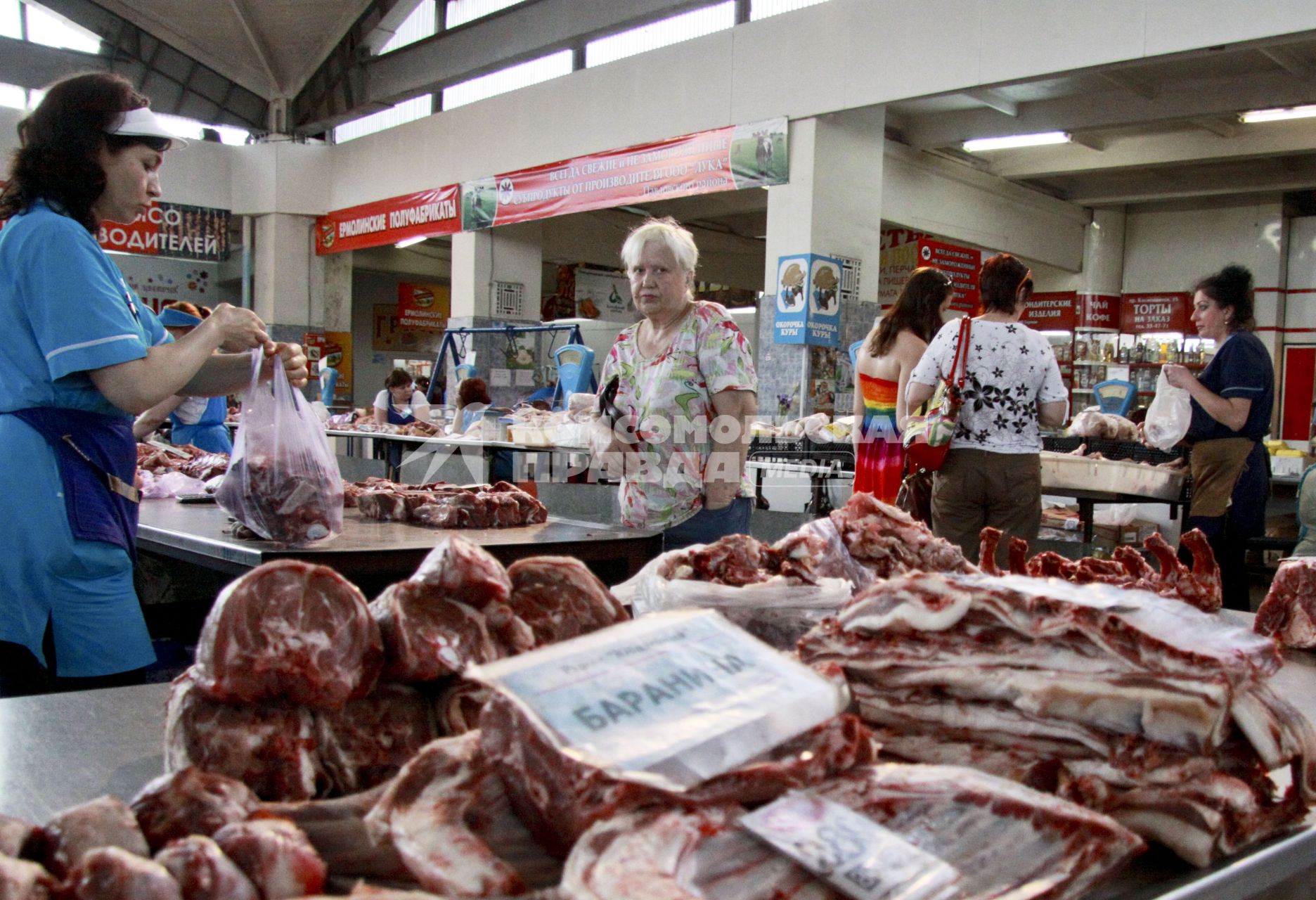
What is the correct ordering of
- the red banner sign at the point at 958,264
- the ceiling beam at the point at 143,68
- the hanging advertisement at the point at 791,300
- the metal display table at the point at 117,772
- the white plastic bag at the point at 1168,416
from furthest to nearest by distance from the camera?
1. the ceiling beam at the point at 143,68
2. the red banner sign at the point at 958,264
3. the hanging advertisement at the point at 791,300
4. the white plastic bag at the point at 1168,416
5. the metal display table at the point at 117,772

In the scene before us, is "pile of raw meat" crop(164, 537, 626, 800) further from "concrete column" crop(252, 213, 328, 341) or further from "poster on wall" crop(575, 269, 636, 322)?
"concrete column" crop(252, 213, 328, 341)

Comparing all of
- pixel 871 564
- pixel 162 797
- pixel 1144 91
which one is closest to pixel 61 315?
pixel 162 797

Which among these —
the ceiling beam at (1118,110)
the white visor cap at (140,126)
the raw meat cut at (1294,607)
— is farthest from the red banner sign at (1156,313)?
the white visor cap at (140,126)

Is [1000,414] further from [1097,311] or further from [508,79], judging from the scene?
[1097,311]

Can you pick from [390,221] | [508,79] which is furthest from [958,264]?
[390,221]

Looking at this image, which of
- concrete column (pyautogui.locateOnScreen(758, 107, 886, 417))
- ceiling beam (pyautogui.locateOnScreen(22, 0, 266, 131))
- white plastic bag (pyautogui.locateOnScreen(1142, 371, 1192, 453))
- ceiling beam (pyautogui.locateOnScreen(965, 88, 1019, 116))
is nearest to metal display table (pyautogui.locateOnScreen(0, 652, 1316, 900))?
white plastic bag (pyautogui.locateOnScreen(1142, 371, 1192, 453))

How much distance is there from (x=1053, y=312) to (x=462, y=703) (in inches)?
598

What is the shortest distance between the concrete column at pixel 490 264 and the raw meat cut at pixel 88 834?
14.5 metres

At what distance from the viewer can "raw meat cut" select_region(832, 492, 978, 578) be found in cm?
171

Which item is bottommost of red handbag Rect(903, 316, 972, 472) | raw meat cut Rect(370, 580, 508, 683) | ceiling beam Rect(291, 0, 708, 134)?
raw meat cut Rect(370, 580, 508, 683)

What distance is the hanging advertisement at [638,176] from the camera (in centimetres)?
1074

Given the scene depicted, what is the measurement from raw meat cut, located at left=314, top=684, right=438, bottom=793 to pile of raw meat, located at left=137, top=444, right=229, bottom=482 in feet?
11.0

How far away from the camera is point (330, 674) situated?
0.98 meters

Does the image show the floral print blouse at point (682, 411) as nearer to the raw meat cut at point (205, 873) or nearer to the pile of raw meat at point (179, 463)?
the pile of raw meat at point (179, 463)
